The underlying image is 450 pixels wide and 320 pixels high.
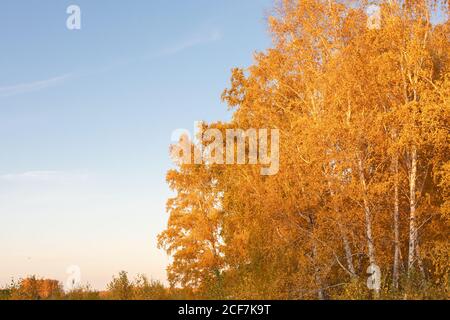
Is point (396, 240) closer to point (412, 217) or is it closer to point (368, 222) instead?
point (412, 217)

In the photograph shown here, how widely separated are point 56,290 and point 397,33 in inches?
603

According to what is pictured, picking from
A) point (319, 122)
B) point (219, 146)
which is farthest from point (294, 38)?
point (219, 146)

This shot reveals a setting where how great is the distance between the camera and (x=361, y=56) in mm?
24266

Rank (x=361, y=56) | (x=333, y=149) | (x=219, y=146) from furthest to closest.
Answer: (x=219, y=146) → (x=361, y=56) → (x=333, y=149)

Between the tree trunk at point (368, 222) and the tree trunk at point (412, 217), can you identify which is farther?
the tree trunk at point (368, 222)

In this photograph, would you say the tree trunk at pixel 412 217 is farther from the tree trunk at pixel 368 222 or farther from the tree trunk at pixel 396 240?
the tree trunk at pixel 368 222

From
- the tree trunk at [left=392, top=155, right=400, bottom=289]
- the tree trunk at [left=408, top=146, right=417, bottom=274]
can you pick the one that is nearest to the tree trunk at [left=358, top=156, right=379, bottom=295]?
the tree trunk at [left=392, top=155, right=400, bottom=289]

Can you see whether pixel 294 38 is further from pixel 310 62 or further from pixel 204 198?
pixel 204 198

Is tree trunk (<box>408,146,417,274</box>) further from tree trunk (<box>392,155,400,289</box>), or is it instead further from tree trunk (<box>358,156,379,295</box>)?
tree trunk (<box>358,156,379,295</box>)

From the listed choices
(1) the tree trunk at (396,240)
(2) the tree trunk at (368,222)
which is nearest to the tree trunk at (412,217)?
(1) the tree trunk at (396,240)

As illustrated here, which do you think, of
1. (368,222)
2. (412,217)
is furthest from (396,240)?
(368,222)

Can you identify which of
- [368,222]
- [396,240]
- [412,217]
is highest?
[412,217]

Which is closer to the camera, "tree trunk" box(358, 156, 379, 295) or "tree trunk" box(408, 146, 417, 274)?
"tree trunk" box(408, 146, 417, 274)

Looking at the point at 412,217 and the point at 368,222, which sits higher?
the point at 412,217
